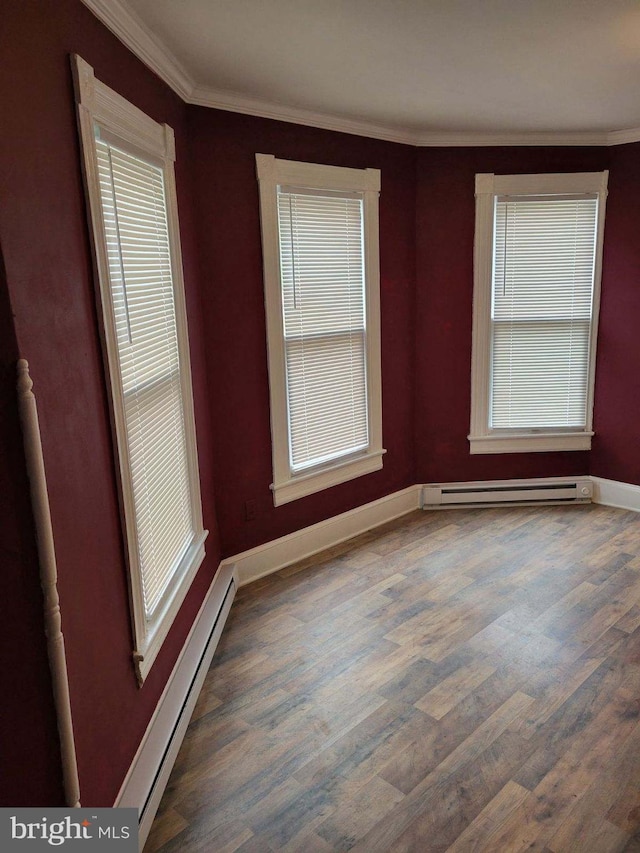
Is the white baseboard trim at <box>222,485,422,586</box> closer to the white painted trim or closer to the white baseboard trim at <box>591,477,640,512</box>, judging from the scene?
the white baseboard trim at <box>591,477,640,512</box>

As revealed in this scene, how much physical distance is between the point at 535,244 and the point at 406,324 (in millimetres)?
1037

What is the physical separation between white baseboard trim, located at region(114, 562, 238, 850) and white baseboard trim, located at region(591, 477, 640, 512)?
2.95 m

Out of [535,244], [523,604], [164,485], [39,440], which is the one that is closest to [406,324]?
[535,244]

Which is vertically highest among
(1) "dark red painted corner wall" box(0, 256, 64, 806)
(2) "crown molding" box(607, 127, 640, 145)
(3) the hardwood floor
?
(2) "crown molding" box(607, 127, 640, 145)

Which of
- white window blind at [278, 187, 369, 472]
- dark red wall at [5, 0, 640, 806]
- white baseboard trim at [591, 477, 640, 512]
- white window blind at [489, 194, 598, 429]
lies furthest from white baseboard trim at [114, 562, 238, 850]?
white baseboard trim at [591, 477, 640, 512]

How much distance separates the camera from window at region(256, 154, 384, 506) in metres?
3.54

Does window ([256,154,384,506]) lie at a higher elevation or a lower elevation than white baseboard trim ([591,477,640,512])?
higher

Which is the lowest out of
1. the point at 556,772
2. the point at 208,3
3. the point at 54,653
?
the point at 556,772

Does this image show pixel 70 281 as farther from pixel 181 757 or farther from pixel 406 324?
pixel 406 324

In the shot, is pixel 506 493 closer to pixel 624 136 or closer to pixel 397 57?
pixel 624 136

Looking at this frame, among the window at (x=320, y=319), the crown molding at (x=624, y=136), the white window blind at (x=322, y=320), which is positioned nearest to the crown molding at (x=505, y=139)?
the crown molding at (x=624, y=136)

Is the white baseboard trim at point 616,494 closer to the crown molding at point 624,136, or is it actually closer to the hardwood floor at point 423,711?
the hardwood floor at point 423,711

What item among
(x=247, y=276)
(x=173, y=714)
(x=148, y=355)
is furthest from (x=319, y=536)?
(x=148, y=355)

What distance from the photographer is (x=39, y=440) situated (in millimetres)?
1480
